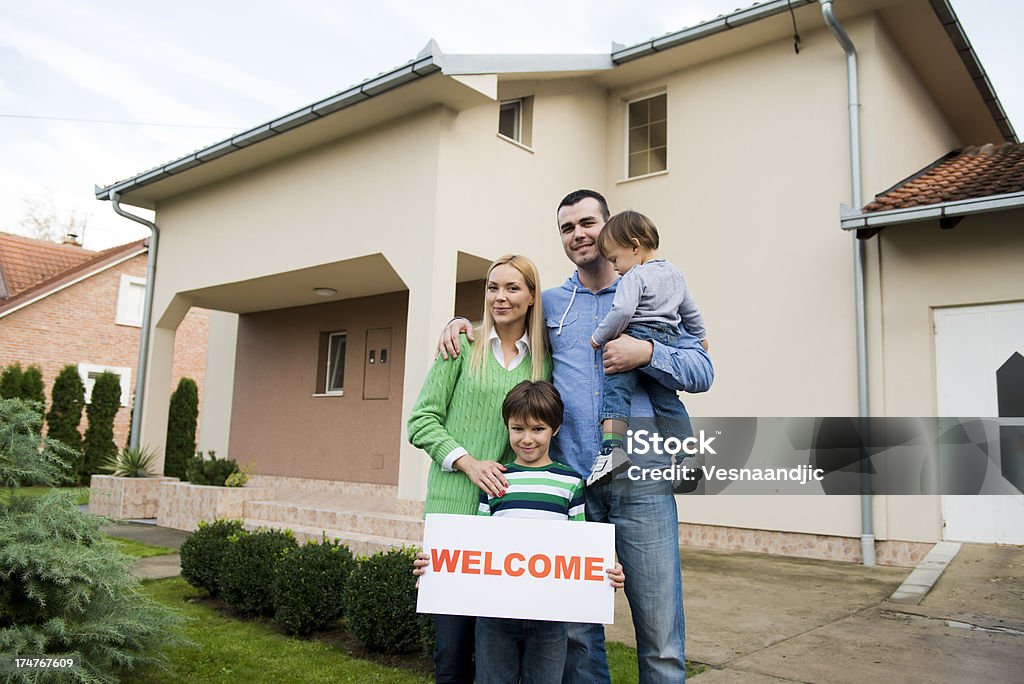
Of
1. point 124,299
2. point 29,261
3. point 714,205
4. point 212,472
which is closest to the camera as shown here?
point 714,205

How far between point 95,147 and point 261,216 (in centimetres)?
2205

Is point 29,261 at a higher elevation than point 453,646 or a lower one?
higher

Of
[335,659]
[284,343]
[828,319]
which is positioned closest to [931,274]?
[828,319]

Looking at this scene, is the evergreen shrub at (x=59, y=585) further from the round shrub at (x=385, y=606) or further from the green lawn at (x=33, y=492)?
the round shrub at (x=385, y=606)

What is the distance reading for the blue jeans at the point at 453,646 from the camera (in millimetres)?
2244

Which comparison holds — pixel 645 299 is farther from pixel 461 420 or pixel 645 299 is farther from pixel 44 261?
pixel 44 261

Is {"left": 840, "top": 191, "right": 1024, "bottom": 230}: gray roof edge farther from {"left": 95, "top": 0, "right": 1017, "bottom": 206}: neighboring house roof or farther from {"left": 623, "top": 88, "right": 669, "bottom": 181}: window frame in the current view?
{"left": 623, "top": 88, "right": 669, "bottom": 181}: window frame

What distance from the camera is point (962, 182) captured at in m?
7.12

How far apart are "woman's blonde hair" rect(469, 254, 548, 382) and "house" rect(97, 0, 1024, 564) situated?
4.87 metres

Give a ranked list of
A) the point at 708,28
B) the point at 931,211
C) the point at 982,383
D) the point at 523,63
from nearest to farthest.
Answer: the point at 931,211, the point at 982,383, the point at 523,63, the point at 708,28

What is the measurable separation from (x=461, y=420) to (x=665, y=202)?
7.40m

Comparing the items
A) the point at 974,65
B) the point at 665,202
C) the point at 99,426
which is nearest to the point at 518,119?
the point at 665,202

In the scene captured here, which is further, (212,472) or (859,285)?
(212,472)

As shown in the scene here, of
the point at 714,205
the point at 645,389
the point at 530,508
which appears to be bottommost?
the point at 530,508
